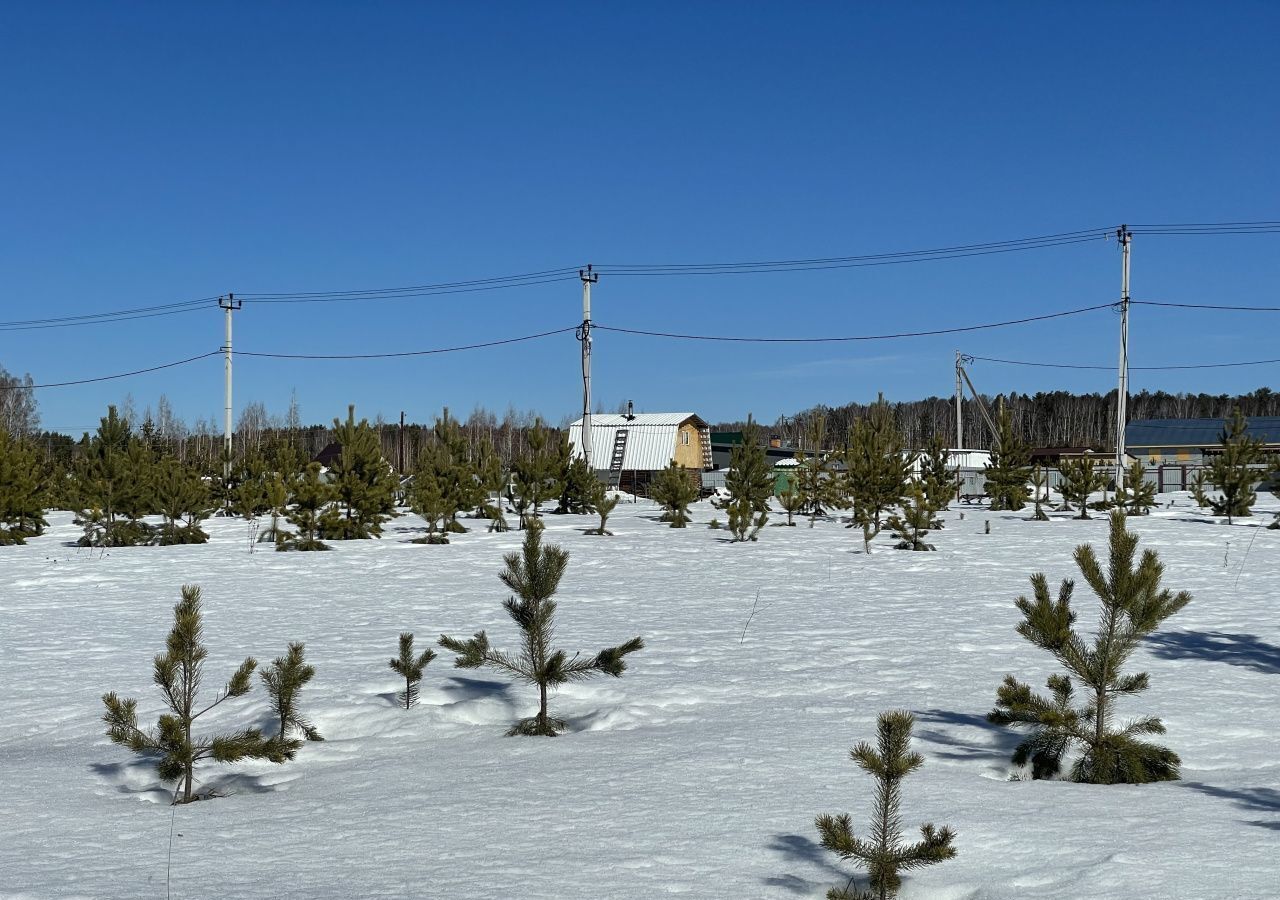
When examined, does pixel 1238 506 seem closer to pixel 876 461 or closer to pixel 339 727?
pixel 876 461

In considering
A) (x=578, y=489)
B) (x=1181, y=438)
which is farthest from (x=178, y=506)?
(x=1181, y=438)

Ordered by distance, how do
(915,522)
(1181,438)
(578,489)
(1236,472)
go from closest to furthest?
(915,522) < (1236,472) < (578,489) < (1181,438)

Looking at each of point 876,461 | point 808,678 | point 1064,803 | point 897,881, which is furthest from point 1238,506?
point 897,881

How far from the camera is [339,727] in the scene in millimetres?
8023

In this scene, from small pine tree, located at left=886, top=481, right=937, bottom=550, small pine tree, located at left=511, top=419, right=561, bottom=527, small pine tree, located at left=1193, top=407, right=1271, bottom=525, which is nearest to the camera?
small pine tree, located at left=886, top=481, right=937, bottom=550

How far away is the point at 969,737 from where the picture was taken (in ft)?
23.8

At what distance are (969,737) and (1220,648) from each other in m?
5.05

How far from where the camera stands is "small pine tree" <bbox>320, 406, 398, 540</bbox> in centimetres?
2372

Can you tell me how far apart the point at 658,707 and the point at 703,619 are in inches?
181

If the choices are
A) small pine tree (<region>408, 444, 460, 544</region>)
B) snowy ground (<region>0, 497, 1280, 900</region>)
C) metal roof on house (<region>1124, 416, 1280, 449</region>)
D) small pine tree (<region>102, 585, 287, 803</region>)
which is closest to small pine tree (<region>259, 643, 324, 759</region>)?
snowy ground (<region>0, 497, 1280, 900</region>)

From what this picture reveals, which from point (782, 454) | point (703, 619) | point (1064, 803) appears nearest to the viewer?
point (1064, 803)

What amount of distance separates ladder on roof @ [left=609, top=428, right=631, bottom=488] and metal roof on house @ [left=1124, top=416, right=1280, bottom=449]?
36.8m

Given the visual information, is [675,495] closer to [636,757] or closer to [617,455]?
[636,757]

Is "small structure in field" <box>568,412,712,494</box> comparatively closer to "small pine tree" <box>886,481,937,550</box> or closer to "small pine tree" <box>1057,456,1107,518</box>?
"small pine tree" <box>1057,456,1107,518</box>
